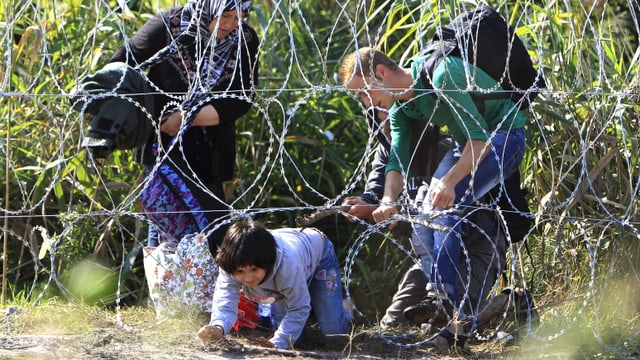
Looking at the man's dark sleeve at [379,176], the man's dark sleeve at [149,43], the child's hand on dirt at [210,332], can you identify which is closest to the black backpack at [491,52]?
the man's dark sleeve at [379,176]

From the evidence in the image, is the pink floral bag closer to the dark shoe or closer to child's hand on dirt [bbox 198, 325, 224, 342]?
child's hand on dirt [bbox 198, 325, 224, 342]

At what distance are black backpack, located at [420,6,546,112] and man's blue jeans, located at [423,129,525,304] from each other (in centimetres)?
16

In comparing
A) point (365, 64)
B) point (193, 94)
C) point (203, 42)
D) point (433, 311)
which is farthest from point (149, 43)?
point (433, 311)

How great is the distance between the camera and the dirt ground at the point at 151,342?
3.82 metres

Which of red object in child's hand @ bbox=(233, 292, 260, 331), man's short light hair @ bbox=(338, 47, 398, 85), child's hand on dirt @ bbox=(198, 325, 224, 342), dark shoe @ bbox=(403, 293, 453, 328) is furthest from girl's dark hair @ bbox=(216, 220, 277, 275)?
man's short light hair @ bbox=(338, 47, 398, 85)

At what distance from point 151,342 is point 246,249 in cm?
55

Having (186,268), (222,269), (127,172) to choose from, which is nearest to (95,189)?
(127,172)

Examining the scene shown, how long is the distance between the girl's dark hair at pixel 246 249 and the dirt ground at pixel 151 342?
0.32 m

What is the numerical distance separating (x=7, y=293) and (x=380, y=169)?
187 cm

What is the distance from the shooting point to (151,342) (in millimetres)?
3979

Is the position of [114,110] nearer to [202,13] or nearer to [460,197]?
[202,13]

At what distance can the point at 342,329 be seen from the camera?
13.8 feet

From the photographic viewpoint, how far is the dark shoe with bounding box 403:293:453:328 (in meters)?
3.96

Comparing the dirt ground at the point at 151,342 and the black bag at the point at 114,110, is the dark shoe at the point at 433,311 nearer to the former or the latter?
the dirt ground at the point at 151,342
